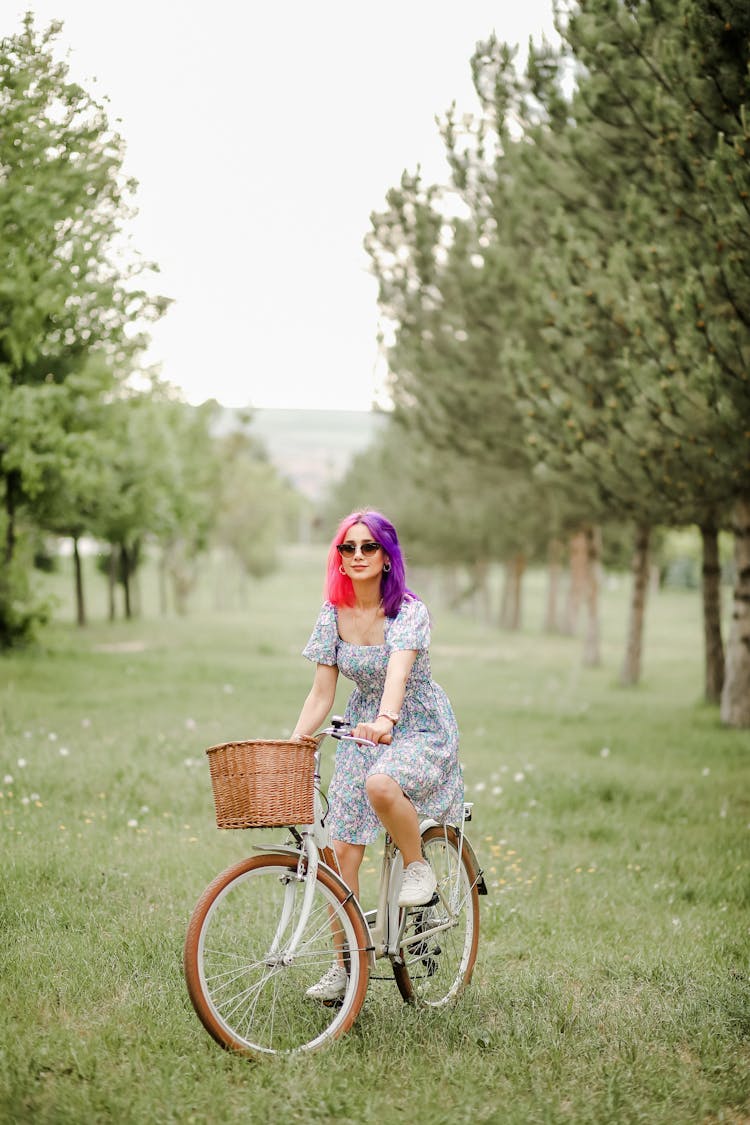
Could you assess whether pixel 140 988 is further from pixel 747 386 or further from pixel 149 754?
pixel 747 386

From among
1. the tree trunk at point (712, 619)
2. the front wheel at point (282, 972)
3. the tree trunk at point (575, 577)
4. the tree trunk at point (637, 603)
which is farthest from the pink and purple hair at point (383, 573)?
the tree trunk at point (575, 577)

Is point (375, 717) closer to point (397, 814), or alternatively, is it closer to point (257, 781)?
point (397, 814)

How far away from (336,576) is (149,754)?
6.22 metres

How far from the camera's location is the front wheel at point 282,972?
3889mm

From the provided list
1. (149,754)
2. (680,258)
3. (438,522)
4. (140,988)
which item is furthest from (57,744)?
(438,522)

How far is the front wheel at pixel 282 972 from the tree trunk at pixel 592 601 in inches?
864

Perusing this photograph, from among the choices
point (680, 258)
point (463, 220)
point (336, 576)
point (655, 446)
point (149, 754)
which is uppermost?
point (463, 220)

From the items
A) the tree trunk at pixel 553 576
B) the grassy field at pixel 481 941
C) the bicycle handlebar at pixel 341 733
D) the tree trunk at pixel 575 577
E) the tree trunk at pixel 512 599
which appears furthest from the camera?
the tree trunk at pixel 512 599

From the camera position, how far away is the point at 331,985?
4340 mm

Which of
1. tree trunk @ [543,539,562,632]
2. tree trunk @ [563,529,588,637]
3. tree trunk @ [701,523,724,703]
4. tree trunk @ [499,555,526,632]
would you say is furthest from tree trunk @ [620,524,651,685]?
tree trunk @ [499,555,526,632]

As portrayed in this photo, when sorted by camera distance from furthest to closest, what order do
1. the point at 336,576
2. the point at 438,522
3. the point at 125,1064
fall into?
the point at 438,522 < the point at 336,576 < the point at 125,1064

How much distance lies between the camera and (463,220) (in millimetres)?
16500

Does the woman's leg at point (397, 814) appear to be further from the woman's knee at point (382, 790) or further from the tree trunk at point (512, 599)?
the tree trunk at point (512, 599)

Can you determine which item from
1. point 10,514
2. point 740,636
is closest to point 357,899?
point 740,636
